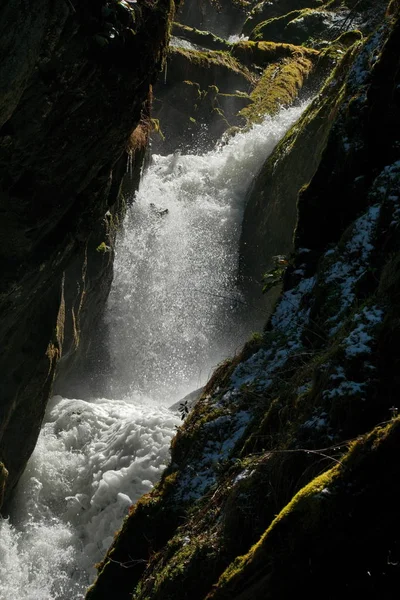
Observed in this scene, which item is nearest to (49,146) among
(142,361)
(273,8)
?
(142,361)

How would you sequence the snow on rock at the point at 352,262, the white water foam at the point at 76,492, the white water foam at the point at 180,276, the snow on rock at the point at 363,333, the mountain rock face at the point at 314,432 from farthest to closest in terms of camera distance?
the white water foam at the point at 180,276 → the white water foam at the point at 76,492 → the snow on rock at the point at 352,262 → the snow on rock at the point at 363,333 → the mountain rock face at the point at 314,432

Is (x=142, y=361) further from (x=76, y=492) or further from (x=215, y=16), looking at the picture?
(x=215, y=16)

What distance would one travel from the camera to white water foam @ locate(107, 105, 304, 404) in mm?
14008

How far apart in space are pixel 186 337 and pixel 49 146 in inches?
Result: 317

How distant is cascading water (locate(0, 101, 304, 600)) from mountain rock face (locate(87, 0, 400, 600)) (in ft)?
6.79

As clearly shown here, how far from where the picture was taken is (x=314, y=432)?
3818 mm

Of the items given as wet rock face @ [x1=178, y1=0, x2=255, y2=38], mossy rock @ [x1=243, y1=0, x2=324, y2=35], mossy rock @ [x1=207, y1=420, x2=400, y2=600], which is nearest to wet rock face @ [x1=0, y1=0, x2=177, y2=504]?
mossy rock @ [x1=207, y1=420, x2=400, y2=600]

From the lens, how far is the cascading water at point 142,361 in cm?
880

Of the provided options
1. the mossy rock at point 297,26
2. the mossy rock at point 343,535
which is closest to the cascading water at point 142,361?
the mossy rock at point 343,535

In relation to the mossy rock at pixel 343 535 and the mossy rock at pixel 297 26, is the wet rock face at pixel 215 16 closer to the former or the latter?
the mossy rock at pixel 297 26

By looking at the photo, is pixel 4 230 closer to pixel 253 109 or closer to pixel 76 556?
pixel 76 556

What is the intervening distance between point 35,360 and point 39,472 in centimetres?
229

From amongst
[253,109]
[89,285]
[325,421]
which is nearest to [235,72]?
[253,109]

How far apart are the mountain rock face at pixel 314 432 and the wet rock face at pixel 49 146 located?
2.55m
